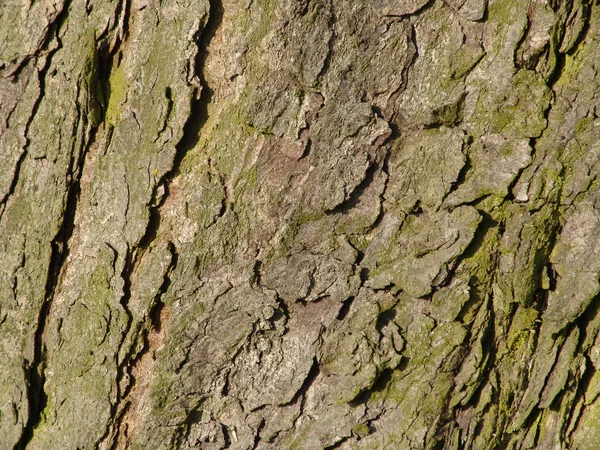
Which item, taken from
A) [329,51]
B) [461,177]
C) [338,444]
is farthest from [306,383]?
[329,51]

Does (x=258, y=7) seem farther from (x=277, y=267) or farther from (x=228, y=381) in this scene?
(x=228, y=381)

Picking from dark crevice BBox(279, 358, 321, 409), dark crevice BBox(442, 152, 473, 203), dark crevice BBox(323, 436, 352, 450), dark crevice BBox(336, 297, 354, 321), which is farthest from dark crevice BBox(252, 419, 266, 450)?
dark crevice BBox(442, 152, 473, 203)

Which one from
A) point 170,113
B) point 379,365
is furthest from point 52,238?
point 379,365

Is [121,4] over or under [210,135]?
over

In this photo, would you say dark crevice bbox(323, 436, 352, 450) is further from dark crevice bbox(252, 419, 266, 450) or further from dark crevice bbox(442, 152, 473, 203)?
dark crevice bbox(442, 152, 473, 203)

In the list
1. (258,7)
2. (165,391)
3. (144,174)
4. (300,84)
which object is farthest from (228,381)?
(258,7)

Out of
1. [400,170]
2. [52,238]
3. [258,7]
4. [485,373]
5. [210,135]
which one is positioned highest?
[258,7]

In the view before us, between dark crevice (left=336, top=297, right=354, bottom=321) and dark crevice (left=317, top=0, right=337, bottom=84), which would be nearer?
dark crevice (left=317, top=0, right=337, bottom=84)

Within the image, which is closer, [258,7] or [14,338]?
[258,7]

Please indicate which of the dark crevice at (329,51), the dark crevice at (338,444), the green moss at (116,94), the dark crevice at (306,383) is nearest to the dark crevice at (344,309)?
the dark crevice at (306,383)
